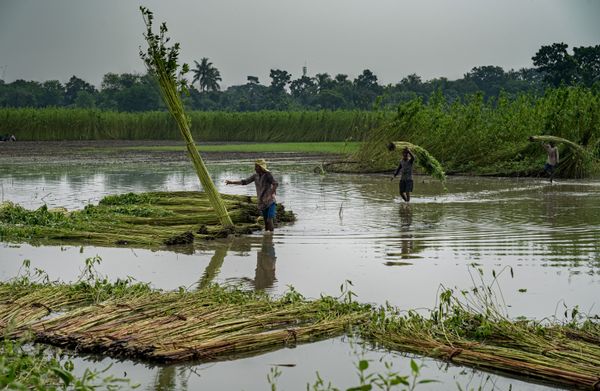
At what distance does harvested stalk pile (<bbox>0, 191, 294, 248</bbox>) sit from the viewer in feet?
48.0

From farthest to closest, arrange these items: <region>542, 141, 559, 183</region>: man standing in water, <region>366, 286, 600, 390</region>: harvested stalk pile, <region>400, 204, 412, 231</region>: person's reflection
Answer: <region>542, 141, 559, 183</region>: man standing in water, <region>400, 204, 412, 231</region>: person's reflection, <region>366, 286, 600, 390</region>: harvested stalk pile

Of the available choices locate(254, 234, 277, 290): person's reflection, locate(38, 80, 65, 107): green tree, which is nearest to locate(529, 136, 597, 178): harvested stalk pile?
locate(254, 234, 277, 290): person's reflection

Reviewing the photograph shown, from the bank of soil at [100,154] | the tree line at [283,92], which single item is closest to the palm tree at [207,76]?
the tree line at [283,92]

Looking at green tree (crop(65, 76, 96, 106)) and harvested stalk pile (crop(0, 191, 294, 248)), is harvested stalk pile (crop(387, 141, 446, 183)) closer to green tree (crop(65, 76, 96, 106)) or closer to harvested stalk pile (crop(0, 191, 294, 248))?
harvested stalk pile (crop(0, 191, 294, 248))

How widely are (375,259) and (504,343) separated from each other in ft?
16.8

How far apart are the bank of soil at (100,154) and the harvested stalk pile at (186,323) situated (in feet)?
101

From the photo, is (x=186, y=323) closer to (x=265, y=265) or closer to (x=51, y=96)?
(x=265, y=265)

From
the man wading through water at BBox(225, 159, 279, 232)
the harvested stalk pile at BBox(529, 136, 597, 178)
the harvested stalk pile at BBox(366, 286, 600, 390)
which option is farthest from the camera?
the harvested stalk pile at BBox(529, 136, 597, 178)

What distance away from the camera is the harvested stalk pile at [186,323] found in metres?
7.69

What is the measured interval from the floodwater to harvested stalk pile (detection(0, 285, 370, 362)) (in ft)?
0.52

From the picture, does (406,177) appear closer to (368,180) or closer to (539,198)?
(539,198)

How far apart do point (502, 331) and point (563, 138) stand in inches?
903

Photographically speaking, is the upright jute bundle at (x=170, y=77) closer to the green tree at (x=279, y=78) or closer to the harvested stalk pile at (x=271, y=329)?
the harvested stalk pile at (x=271, y=329)

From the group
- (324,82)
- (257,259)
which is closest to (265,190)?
(257,259)
